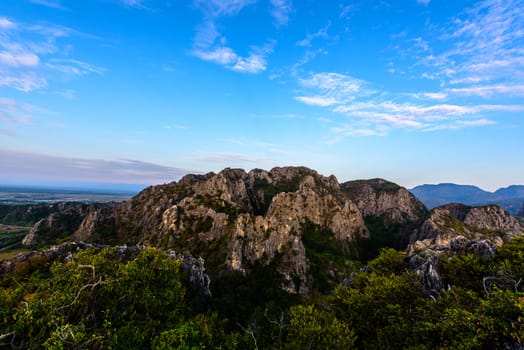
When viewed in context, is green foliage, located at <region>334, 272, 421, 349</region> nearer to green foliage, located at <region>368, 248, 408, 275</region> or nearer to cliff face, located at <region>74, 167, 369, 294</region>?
green foliage, located at <region>368, 248, 408, 275</region>

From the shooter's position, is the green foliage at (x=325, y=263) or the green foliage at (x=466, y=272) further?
the green foliage at (x=325, y=263)

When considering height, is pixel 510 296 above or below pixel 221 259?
above

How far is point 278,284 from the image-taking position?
134375 millimetres

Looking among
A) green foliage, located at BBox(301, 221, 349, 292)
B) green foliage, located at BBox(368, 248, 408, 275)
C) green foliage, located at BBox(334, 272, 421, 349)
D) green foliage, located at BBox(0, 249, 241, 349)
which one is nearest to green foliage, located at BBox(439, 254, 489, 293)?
green foliage, located at BBox(368, 248, 408, 275)

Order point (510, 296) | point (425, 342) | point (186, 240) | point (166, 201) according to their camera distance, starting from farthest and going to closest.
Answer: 1. point (166, 201)
2. point (186, 240)
3. point (425, 342)
4. point (510, 296)

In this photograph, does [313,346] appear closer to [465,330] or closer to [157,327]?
[465,330]

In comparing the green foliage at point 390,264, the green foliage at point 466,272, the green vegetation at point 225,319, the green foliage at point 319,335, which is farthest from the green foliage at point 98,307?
the green foliage at point 466,272

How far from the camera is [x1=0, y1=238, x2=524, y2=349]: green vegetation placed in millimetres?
15945

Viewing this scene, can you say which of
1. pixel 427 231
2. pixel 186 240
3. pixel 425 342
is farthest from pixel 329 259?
pixel 425 342

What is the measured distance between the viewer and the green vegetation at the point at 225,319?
52.3 feet

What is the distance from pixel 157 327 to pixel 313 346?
1500cm

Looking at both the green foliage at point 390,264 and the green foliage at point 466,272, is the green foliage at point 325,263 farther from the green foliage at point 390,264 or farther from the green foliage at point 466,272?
the green foliage at point 466,272

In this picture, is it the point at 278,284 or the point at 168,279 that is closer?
the point at 168,279

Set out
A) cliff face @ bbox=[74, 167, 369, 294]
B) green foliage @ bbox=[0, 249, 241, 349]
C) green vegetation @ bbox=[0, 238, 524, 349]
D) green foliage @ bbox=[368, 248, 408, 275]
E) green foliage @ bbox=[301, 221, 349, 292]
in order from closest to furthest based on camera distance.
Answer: green vegetation @ bbox=[0, 238, 524, 349] < green foliage @ bbox=[0, 249, 241, 349] < green foliage @ bbox=[368, 248, 408, 275] < cliff face @ bbox=[74, 167, 369, 294] < green foliage @ bbox=[301, 221, 349, 292]
